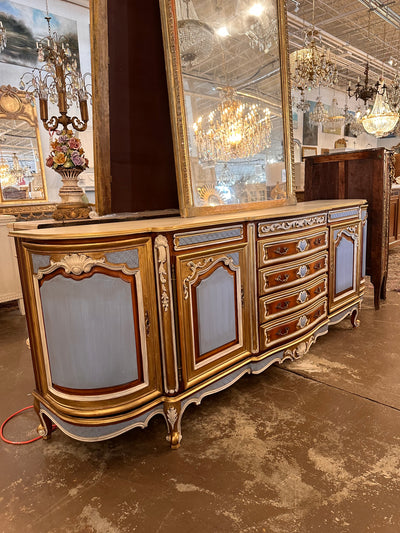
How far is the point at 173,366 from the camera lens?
1.88m

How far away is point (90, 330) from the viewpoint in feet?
5.52

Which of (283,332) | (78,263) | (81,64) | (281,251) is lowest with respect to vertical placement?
(283,332)

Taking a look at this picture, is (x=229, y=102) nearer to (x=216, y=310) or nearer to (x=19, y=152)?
(x=216, y=310)

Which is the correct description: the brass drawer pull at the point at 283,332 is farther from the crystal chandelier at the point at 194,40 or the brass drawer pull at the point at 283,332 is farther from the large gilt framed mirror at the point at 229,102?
the crystal chandelier at the point at 194,40

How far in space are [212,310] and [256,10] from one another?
8.03 ft

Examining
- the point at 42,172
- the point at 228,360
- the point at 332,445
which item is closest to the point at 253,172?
the point at 228,360

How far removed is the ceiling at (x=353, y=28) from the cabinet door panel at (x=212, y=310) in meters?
5.39

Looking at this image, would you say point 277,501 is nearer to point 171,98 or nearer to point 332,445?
point 332,445

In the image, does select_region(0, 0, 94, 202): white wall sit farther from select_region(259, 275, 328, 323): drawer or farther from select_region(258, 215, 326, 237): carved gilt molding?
select_region(259, 275, 328, 323): drawer

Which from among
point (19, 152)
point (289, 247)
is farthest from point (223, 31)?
point (19, 152)

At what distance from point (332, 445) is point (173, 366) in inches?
37.3

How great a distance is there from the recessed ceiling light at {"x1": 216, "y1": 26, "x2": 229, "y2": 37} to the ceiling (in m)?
3.86

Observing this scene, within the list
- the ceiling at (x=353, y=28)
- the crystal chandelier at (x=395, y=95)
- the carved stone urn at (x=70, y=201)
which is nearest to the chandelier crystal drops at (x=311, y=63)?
the ceiling at (x=353, y=28)

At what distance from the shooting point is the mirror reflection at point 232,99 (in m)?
2.39
